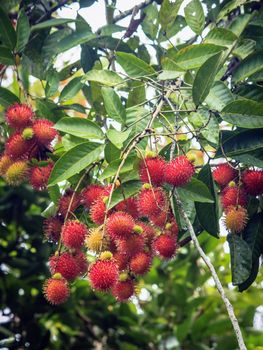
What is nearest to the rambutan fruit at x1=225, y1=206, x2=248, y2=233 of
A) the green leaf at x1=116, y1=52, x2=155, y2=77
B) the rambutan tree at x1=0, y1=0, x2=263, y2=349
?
the rambutan tree at x1=0, y1=0, x2=263, y2=349

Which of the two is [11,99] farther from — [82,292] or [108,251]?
[82,292]

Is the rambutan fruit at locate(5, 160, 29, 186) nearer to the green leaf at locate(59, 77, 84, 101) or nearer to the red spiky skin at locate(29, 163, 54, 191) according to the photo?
the red spiky skin at locate(29, 163, 54, 191)

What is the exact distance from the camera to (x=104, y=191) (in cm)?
163

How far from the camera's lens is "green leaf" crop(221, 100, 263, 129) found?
1.59 metres

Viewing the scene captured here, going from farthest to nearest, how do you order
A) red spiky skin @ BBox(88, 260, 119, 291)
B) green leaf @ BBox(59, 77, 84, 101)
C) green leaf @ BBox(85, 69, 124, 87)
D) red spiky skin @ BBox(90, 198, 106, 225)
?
green leaf @ BBox(59, 77, 84, 101), green leaf @ BBox(85, 69, 124, 87), red spiky skin @ BBox(90, 198, 106, 225), red spiky skin @ BBox(88, 260, 119, 291)

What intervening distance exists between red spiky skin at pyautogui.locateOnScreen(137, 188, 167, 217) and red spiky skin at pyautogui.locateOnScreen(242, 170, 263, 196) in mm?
257

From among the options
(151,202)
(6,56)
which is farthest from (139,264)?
(6,56)

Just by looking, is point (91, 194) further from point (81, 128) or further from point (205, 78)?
point (205, 78)

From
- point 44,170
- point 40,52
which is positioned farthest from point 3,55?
point 44,170

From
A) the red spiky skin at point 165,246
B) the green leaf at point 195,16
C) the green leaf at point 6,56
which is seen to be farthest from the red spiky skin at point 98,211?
the green leaf at point 195,16

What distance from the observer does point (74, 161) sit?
5.49 ft

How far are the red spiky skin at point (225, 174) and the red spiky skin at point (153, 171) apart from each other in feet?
0.83

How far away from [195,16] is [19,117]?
2.52ft

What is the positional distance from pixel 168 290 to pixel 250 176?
2.03 m
